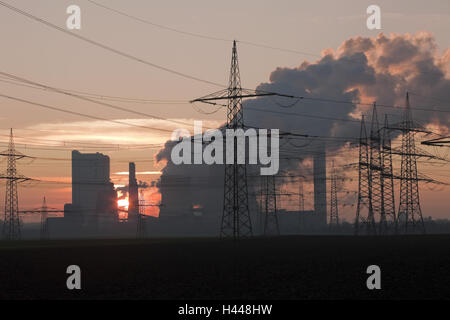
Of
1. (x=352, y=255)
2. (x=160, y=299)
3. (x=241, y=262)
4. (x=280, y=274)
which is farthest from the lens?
(x=352, y=255)

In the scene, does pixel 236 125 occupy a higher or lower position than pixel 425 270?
higher

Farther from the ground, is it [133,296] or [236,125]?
[236,125]

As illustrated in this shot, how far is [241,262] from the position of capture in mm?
40156
